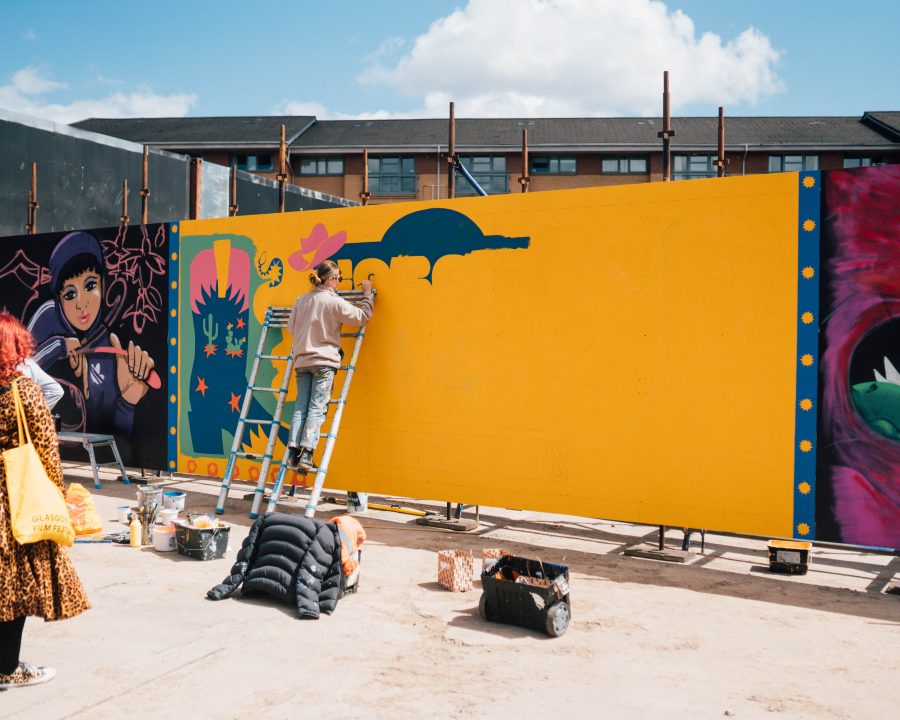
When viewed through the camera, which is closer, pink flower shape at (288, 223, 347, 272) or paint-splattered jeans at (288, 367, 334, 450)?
paint-splattered jeans at (288, 367, 334, 450)

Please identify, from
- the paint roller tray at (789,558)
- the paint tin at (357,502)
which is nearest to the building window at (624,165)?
the paint tin at (357,502)

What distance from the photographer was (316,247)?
8.59 m

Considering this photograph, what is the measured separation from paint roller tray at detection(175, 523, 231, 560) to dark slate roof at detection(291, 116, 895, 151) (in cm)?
3484

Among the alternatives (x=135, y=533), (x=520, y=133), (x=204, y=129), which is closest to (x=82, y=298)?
(x=135, y=533)

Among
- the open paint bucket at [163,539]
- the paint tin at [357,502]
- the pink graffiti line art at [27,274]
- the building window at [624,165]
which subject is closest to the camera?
the open paint bucket at [163,539]

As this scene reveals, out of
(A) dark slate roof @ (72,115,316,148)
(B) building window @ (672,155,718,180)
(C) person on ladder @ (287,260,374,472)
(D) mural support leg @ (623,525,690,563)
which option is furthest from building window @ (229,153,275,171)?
(D) mural support leg @ (623,525,690,563)

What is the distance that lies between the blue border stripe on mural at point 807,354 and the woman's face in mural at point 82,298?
8.21 meters

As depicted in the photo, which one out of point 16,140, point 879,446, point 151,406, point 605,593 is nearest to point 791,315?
point 879,446

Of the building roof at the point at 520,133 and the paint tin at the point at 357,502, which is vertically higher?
the building roof at the point at 520,133

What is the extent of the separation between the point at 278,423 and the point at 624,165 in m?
34.5

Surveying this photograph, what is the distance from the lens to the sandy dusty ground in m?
3.89

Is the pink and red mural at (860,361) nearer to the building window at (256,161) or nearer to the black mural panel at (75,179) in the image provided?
the black mural panel at (75,179)

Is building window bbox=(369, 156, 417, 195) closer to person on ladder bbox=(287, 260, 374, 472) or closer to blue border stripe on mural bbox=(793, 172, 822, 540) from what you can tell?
person on ladder bbox=(287, 260, 374, 472)

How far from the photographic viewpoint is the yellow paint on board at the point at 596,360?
20.5ft
